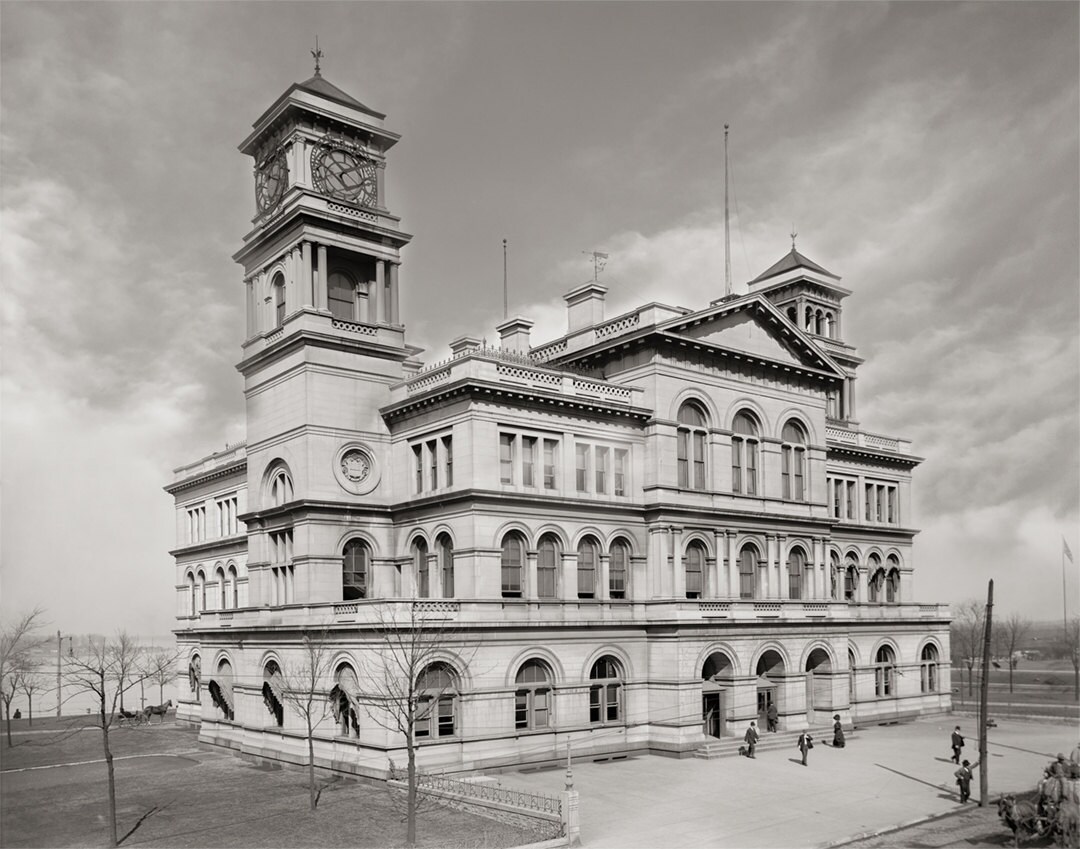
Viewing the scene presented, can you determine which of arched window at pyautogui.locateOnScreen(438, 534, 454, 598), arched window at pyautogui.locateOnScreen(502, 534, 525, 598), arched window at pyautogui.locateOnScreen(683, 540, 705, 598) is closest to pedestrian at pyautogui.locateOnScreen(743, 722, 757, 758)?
arched window at pyautogui.locateOnScreen(683, 540, 705, 598)

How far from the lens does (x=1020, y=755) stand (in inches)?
1770

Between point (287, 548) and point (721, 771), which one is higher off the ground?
point (287, 548)

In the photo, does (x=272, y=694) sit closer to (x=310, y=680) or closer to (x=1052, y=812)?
(x=310, y=680)

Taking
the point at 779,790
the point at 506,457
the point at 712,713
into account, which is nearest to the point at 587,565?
the point at 506,457

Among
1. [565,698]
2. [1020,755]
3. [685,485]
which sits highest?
[685,485]

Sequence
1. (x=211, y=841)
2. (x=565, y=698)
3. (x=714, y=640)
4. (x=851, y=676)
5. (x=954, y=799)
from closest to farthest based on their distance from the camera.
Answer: (x=211, y=841), (x=954, y=799), (x=565, y=698), (x=714, y=640), (x=851, y=676)

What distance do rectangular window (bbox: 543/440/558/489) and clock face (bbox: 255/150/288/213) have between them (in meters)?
17.4

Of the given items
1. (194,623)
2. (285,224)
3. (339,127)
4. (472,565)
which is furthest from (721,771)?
(194,623)

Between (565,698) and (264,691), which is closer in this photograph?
(565,698)

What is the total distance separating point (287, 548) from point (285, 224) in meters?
14.9

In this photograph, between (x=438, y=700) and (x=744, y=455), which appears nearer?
(x=438, y=700)

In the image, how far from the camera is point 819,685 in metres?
52.5

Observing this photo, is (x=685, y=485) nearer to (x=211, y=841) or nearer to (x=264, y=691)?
(x=264, y=691)

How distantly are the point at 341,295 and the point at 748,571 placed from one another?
77.9 feet
